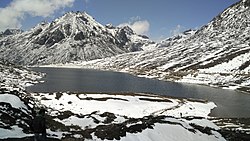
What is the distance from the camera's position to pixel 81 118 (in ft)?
168

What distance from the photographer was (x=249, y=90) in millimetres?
144375

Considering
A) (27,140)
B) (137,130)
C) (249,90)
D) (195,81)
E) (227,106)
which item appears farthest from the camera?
(195,81)

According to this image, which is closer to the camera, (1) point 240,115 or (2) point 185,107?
(1) point 240,115

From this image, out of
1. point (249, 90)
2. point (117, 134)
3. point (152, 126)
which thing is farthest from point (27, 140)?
point (249, 90)

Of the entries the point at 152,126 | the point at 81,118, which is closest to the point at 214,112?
the point at 81,118

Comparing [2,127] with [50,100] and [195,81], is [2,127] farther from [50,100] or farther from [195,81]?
[195,81]

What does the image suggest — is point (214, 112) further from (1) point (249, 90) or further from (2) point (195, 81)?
(2) point (195, 81)

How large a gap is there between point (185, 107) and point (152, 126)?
177ft

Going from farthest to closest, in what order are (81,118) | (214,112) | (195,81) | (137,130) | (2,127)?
(195,81) → (214,112) → (81,118) → (137,130) → (2,127)

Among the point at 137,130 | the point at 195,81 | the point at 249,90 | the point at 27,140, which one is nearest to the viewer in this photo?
the point at 27,140

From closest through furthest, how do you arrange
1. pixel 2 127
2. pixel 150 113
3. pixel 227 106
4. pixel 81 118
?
1. pixel 2 127
2. pixel 81 118
3. pixel 150 113
4. pixel 227 106

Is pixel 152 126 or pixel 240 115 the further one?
pixel 240 115

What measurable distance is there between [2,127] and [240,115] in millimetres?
66985

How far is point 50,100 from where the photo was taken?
85.6m
